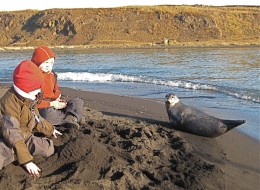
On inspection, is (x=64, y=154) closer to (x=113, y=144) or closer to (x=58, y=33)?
(x=113, y=144)

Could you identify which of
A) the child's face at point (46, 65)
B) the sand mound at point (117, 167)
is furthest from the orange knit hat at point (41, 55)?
the sand mound at point (117, 167)

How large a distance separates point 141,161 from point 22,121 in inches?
59.6

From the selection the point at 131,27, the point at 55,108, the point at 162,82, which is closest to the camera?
the point at 55,108

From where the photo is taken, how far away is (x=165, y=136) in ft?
20.4

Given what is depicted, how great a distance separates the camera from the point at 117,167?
442cm

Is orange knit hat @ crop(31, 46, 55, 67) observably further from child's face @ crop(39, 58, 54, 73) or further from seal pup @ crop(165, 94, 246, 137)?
seal pup @ crop(165, 94, 246, 137)

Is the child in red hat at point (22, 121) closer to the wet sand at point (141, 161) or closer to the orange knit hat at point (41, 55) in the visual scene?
the wet sand at point (141, 161)

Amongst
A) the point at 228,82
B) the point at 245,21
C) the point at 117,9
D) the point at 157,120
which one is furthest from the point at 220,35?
the point at 157,120

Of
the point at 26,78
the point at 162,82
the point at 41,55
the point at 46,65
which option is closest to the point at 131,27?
the point at 162,82

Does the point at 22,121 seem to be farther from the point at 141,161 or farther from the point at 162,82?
the point at 162,82

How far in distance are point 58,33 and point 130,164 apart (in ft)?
264

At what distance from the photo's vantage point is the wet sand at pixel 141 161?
4117 mm

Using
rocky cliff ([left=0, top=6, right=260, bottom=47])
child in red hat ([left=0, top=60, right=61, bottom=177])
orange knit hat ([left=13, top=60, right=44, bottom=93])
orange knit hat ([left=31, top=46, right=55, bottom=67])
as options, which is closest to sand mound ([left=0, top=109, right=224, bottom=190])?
child in red hat ([left=0, top=60, right=61, bottom=177])

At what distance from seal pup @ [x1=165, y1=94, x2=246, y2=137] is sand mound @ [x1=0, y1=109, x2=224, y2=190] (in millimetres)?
849
